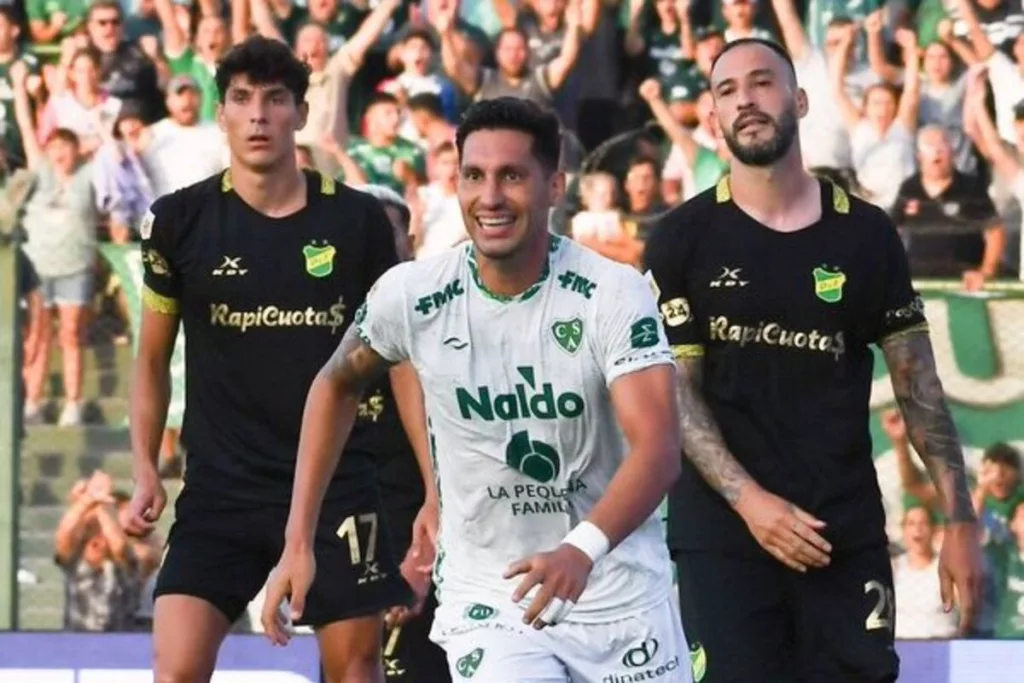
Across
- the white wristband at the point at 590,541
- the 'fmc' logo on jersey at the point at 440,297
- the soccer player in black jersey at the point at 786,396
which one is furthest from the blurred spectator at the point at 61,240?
the white wristband at the point at 590,541

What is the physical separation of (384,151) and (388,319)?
235 inches

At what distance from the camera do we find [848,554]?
6.12m

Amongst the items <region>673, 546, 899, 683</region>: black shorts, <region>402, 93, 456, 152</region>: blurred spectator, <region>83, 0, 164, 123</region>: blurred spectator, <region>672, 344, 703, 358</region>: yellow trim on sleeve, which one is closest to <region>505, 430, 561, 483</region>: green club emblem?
<region>672, 344, 703, 358</region>: yellow trim on sleeve

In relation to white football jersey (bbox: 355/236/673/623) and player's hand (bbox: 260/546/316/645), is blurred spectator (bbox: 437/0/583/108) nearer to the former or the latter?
white football jersey (bbox: 355/236/673/623)

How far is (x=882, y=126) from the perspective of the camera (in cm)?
1087

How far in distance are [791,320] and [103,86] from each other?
5.95m

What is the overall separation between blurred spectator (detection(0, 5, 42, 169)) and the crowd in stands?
0.01m

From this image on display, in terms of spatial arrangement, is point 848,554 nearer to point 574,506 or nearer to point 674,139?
point 574,506

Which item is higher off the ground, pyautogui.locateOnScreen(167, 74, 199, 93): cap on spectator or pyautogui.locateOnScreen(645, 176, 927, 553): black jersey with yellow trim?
pyautogui.locateOnScreen(167, 74, 199, 93): cap on spectator

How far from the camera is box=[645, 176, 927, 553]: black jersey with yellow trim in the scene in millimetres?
6051

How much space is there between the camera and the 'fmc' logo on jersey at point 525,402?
5.06m

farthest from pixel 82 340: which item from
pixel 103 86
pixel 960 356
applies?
pixel 960 356

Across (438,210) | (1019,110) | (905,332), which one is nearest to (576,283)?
(905,332)

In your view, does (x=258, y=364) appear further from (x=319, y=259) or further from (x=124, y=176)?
(x=124, y=176)
